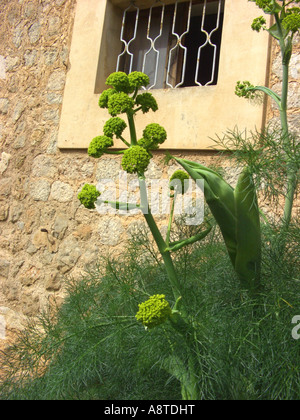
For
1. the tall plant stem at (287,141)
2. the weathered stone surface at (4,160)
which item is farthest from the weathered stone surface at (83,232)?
the tall plant stem at (287,141)

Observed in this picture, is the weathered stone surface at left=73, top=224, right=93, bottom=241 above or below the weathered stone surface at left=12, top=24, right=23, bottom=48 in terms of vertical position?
below

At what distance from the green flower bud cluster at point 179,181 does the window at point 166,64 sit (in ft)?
2.96

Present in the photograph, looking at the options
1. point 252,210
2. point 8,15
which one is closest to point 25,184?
point 8,15

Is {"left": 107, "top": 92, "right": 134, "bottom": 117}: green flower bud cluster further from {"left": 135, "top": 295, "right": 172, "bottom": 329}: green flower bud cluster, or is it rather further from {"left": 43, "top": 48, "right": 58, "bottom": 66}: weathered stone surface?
{"left": 43, "top": 48, "right": 58, "bottom": 66}: weathered stone surface

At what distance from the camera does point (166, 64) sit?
8.73 feet

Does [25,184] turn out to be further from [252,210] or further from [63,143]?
[252,210]

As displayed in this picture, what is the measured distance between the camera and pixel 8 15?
3053 mm

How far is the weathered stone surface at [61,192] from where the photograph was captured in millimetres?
2613

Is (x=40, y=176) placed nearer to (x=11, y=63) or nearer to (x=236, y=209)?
(x=11, y=63)

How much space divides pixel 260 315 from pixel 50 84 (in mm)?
1953

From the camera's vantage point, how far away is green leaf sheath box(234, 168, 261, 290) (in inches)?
49.1

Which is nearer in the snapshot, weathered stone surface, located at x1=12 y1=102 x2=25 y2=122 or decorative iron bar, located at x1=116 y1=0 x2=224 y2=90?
decorative iron bar, located at x1=116 y1=0 x2=224 y2=90

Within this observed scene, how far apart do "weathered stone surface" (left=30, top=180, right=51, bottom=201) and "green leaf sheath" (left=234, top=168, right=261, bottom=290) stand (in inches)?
62.4

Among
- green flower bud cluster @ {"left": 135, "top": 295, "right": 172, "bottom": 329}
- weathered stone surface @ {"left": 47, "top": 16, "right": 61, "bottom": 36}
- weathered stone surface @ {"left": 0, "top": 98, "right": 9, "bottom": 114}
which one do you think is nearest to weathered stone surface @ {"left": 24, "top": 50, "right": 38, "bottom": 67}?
weathered stone surface @ {"left": 47, "top": 16, "right": 61, "bottom": 36}
